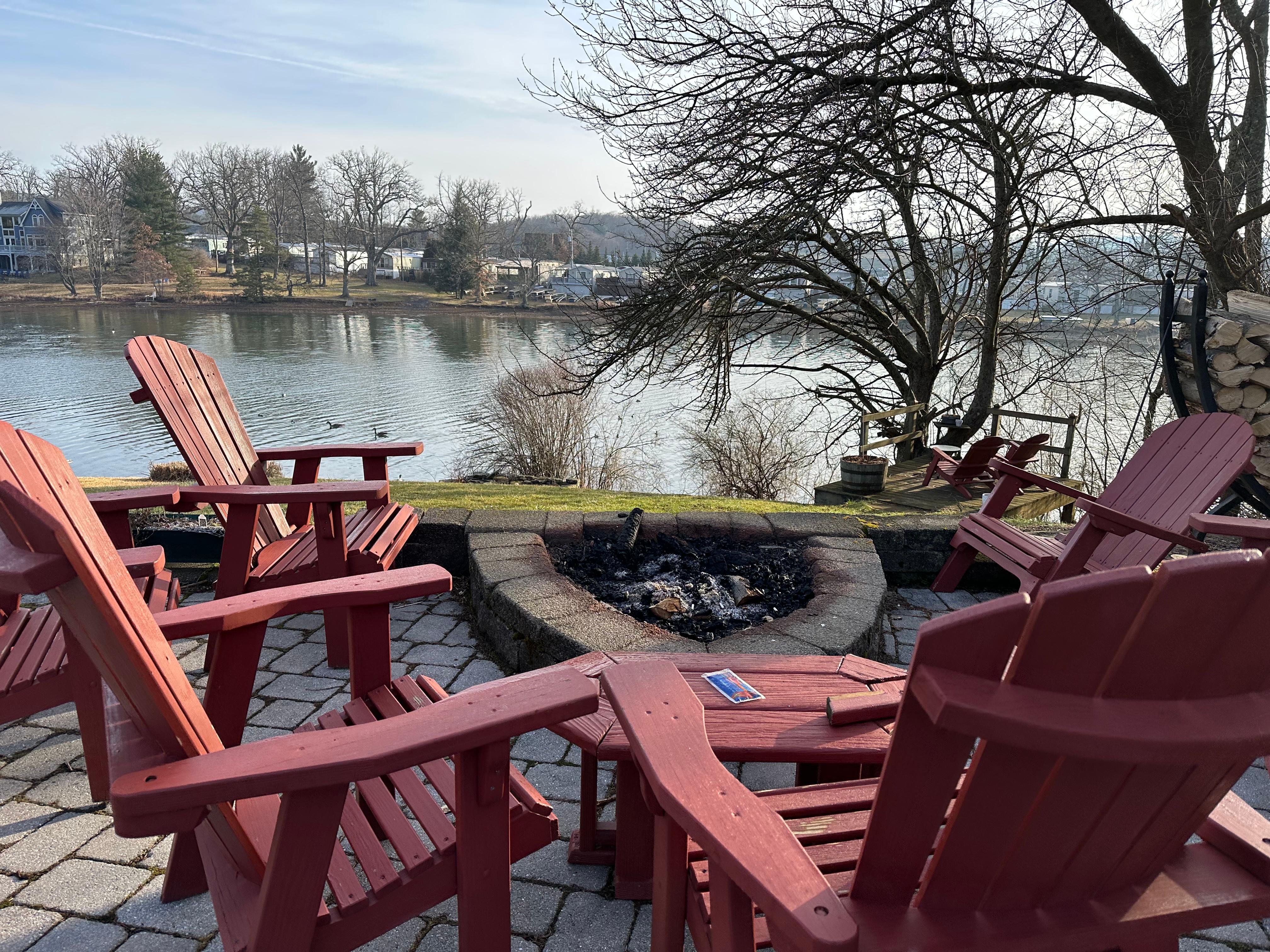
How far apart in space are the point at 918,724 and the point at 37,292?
5927 cm

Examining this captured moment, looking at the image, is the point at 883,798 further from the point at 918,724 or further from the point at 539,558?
the point at 539,558

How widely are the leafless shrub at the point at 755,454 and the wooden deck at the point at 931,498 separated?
6.16 feet

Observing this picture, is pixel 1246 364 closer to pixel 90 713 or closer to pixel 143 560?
pixel 143 560

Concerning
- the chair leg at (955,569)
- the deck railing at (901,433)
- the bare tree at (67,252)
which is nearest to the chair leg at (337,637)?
the chair leg at (955,569)

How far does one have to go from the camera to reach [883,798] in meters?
0.95

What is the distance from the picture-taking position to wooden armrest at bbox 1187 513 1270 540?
247cm

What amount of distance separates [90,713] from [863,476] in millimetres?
8505

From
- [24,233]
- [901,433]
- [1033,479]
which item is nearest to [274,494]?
[1033,479]

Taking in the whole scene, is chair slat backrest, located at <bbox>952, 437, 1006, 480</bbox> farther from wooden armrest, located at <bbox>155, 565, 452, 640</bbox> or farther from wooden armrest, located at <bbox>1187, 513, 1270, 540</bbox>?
wooden armrest, located at <bbox>155, 565, 452, 640</bbox>

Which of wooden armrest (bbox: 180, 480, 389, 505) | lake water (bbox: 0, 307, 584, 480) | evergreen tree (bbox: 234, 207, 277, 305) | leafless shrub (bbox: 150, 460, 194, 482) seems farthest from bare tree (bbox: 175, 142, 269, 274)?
wooden armrest (bbox: 180, 480, 389, 505)

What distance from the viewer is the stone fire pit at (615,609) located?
9.07 ft

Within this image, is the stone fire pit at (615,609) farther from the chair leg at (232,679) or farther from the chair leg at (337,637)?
the chair leg at (232,679)

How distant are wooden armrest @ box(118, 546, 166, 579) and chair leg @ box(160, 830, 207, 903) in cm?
72

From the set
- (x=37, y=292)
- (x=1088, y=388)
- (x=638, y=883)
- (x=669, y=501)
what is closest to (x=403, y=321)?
(x=37, y=292)
